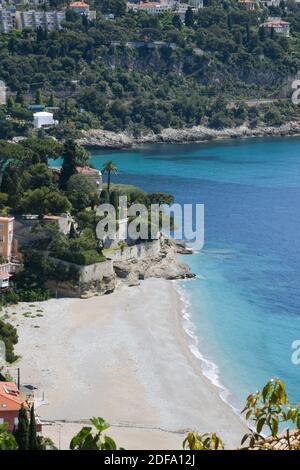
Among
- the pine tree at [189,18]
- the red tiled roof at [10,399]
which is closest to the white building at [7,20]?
the pine tree at [189,18]

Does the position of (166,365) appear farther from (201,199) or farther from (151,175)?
(151,175)

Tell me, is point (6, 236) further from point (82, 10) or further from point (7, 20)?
point (82, 10)

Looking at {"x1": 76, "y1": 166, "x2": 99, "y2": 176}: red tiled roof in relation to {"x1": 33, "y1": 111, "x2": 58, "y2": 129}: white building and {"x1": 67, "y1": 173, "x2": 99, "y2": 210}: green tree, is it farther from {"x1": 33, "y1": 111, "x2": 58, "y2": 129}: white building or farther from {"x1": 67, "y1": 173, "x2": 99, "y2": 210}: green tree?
{"x1": 33, "y1": 111, "x2": 58, "y2": 129}: white building

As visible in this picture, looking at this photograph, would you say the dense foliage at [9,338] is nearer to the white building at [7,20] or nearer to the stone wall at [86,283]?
the stone wall at [86,283]

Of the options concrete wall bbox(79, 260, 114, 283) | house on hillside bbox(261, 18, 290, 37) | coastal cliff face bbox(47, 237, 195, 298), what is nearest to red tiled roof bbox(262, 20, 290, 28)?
house on hillside bbox(261, 18, 290, 37)

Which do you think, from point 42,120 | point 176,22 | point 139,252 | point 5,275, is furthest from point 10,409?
point 176,22
